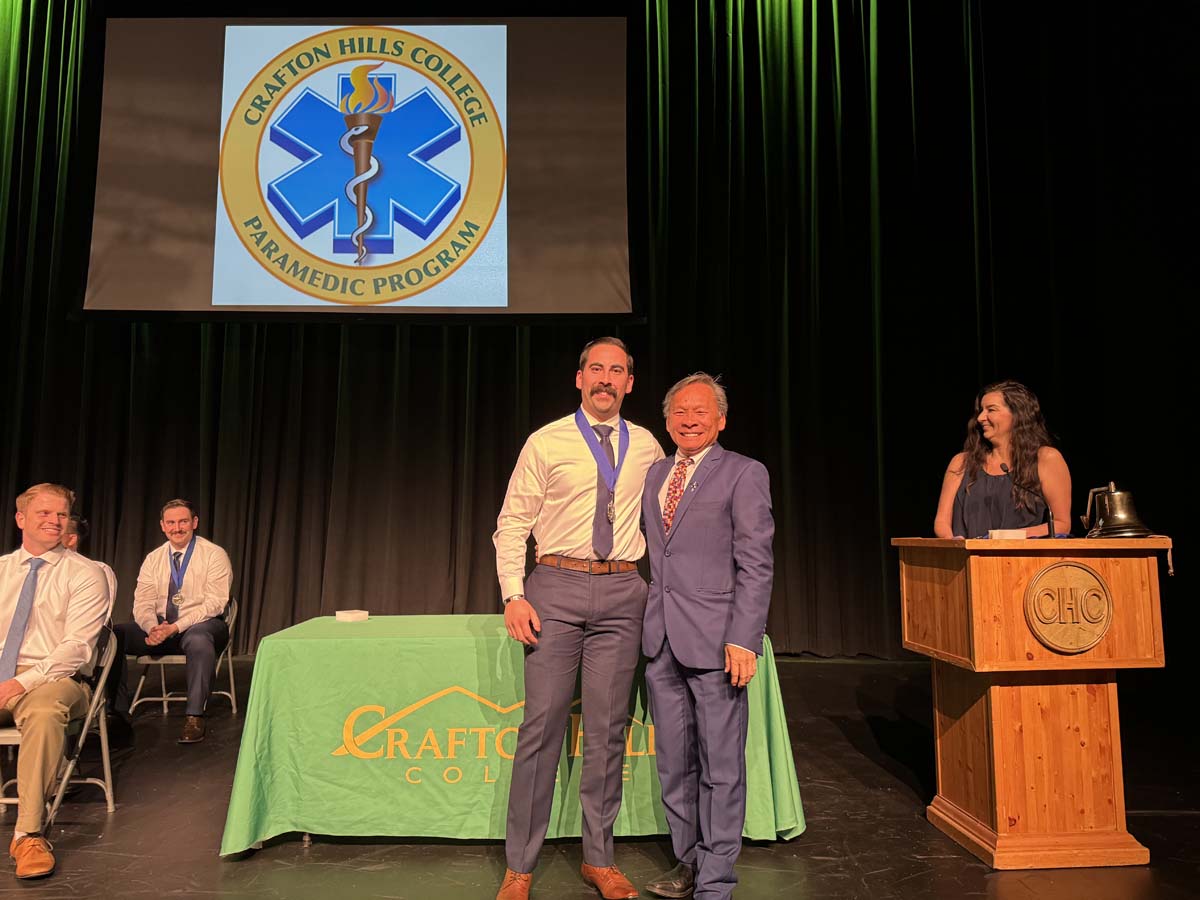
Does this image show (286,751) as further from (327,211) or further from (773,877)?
(327,211)

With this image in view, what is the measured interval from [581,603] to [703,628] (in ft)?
1.16

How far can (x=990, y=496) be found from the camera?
10.5ft

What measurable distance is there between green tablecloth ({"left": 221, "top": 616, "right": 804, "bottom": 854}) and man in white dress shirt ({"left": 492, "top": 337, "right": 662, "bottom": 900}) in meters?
0.32

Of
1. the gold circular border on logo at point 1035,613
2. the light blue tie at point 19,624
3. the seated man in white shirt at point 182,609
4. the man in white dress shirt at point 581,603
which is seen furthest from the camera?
the seated man in white shirt at point 182,609

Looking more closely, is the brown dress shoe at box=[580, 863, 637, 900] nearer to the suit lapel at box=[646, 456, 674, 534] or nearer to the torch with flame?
the suit lapel at box=[646, 456, 674, 534]

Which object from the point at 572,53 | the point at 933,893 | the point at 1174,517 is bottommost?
the point at 933,893

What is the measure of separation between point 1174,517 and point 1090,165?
2426mm

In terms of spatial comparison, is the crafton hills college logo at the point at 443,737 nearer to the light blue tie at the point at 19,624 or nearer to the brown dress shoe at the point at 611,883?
the brown dress shoe at the point at 611,883

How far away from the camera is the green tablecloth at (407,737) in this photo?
106 inches

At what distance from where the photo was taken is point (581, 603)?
237 cm

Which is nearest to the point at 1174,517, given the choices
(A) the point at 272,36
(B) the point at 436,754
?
(B) the point at 436,754

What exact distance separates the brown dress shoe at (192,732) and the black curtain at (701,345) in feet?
6.24

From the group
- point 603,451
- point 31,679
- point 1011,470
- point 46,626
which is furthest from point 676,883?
point 46,626

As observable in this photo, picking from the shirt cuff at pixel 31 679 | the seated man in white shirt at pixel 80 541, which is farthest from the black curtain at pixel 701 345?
the shirt cuff at pixel 31 679
